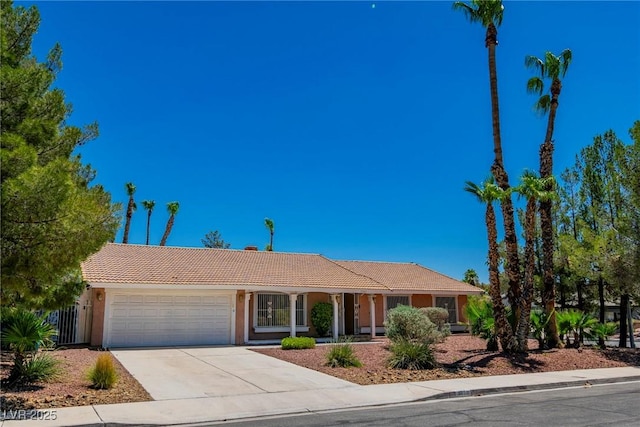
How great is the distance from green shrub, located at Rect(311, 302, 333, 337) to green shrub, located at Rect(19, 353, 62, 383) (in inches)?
562

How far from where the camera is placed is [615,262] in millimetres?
20344

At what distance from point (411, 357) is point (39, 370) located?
9.44m

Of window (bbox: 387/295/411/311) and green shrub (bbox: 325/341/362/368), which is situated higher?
window (bbox: 387/295/411/311)

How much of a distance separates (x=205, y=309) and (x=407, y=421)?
49.6ft

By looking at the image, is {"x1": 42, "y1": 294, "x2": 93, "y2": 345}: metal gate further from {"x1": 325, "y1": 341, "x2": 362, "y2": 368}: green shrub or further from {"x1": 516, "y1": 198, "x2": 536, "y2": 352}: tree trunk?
{"x1": 516, "y1": 198, "x2": 536, "y2": 352}: tree trunk

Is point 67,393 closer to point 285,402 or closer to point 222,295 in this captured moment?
point 285,402

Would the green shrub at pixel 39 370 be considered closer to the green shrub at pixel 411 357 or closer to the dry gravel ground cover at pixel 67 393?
the dry gravel ground cover at pixel 67 393

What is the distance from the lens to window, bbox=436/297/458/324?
103 ft

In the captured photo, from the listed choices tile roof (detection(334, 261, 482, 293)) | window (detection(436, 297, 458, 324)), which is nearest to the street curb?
tile roof (detection(334, 261, 482, 293))

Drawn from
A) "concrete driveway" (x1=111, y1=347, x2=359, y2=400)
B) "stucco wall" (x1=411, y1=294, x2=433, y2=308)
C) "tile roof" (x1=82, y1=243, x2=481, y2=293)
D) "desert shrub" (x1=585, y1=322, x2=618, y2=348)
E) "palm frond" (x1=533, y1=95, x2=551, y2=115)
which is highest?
"palm frond" (x1=533, y1=95, x2=551, y2=115)

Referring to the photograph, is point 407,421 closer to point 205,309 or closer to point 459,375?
point 459,375

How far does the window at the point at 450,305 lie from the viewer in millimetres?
31391

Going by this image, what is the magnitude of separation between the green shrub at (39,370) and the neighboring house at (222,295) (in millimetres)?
7821

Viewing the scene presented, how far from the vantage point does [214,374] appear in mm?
13930
